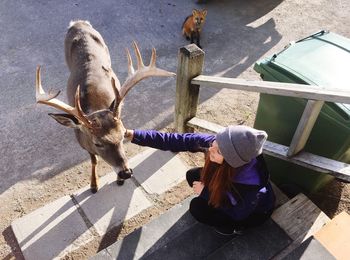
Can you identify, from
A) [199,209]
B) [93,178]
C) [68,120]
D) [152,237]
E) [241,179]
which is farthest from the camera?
[93,178]

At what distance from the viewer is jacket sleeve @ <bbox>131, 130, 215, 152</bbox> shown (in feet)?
11.4

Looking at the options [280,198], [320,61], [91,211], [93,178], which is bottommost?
[91,211]

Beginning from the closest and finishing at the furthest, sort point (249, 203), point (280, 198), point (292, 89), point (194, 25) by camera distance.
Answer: point (249, 203) < point (292, 89) < point (280, 198) < point (194, 25)

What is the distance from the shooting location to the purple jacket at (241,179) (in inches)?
114

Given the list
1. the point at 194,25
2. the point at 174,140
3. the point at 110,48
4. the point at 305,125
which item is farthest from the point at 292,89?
the point at 110,48

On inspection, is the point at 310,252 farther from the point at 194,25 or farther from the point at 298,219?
the point at 194,25

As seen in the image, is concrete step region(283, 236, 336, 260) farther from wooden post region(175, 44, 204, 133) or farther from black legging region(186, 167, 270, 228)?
wooden post region(175, 44, 204, 133)

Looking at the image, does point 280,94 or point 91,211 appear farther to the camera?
point 91,211

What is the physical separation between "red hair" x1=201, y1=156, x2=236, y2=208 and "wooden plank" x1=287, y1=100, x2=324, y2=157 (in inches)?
37.4

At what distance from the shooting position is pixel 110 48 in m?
7.14

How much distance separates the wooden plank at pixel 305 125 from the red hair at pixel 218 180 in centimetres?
95

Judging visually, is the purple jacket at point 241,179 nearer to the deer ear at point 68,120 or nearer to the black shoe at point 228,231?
the black shoe at point 228,231

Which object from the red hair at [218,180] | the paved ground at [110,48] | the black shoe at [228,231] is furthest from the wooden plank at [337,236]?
the paved ground at [110,48]

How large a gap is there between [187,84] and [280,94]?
3.76ft
